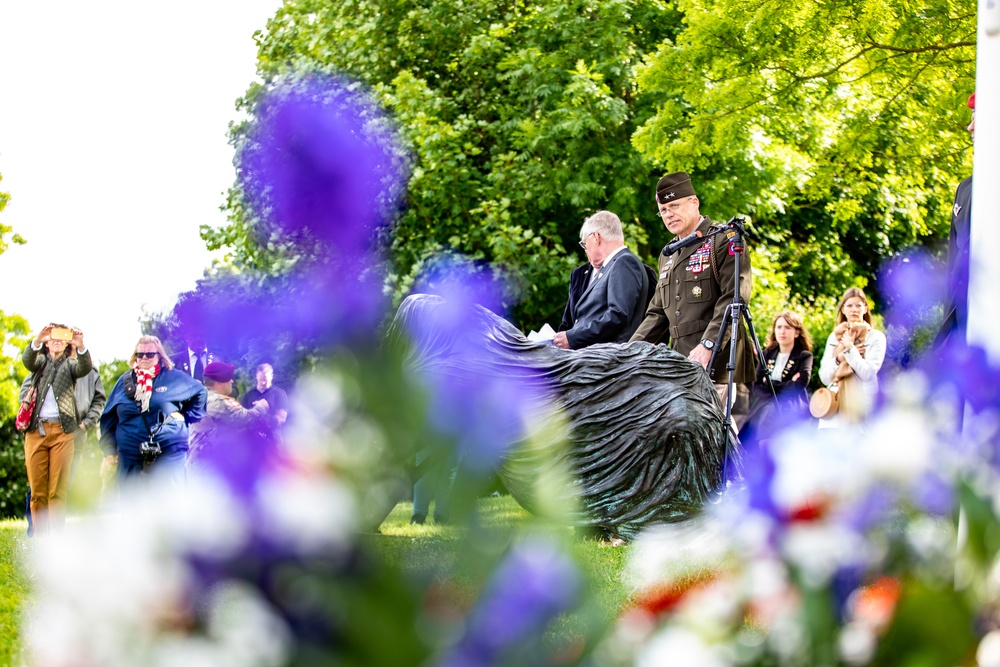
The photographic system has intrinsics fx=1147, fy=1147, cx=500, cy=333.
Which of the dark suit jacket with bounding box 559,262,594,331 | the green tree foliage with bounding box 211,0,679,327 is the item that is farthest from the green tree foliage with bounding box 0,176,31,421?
the dark suit jacket with bounding box 559,262,594,331

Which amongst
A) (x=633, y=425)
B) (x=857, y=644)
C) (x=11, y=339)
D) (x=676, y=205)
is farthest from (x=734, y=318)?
(x=11, y=339)

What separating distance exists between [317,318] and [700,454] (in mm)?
5492

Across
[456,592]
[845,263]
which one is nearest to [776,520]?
[456,592]

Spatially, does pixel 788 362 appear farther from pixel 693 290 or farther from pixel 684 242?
pixel 684 242

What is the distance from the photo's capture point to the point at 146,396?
862cm

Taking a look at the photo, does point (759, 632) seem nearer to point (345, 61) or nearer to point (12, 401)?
point (345, 61)

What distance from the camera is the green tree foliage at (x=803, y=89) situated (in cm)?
1109

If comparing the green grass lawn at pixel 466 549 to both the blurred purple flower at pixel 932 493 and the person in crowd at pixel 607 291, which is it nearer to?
the blurred purple flower at pixel 932 493

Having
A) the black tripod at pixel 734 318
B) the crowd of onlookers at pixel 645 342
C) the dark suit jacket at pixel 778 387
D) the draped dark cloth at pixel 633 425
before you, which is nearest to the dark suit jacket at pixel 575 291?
the crowd of onlookers at pixel 645 342

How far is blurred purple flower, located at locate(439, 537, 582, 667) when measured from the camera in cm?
71

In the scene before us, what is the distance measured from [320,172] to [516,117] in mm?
16423

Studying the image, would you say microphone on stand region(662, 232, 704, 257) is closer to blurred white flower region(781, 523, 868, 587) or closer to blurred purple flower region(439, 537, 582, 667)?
blurred white flower region(781, 523, 868, 587)

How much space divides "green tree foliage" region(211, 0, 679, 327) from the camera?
6.40 meters

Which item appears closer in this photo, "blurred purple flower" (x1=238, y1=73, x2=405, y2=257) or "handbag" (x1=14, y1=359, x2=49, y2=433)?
"blurred purple flower" (x1=238, y1=73, x2=405, y2=257)
